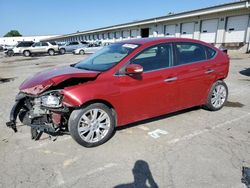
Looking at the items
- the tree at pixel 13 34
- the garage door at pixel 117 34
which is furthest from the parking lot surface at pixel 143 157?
the tree at pixel 13 34

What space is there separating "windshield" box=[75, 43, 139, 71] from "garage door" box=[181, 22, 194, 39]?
78.0 feet

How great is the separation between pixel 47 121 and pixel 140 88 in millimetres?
1666

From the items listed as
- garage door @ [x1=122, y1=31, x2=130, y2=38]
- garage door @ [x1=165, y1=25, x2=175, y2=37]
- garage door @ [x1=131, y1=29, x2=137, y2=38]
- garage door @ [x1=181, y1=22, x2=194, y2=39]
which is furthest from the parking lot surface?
garage door @ [x1=122, y1=31, x2=130, y2=38]

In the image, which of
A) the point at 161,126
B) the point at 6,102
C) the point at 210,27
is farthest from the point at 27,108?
the point at 210,27

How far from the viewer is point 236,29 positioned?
21406 millimetres

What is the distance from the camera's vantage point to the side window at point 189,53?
4531 millimetres

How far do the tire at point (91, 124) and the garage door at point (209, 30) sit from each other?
22849 mm

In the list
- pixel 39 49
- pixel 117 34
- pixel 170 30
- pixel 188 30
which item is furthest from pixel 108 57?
pixel 117 34

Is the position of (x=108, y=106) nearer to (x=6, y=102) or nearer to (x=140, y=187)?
(x=140, y=187)

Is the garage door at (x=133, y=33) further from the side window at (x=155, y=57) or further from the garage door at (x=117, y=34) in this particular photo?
the side window at (x=155, y=57)

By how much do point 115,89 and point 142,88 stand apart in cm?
53

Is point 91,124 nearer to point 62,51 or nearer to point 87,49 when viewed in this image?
point 87,49

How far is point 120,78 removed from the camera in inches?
151

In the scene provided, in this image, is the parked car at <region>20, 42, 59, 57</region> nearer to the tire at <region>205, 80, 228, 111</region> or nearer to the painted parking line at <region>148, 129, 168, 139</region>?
the tire at <region>205, 80, 228, 111</region>
